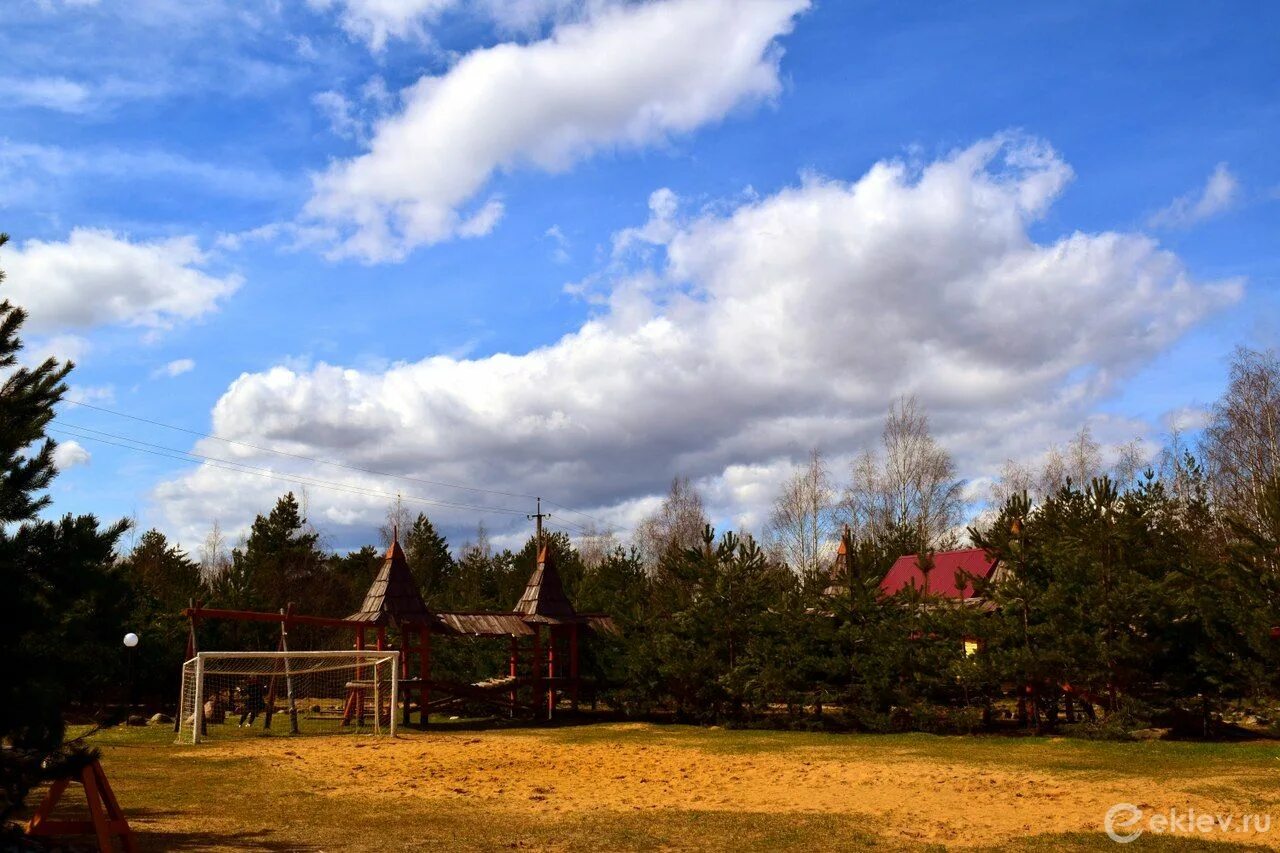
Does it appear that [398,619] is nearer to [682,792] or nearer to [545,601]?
[545,601]

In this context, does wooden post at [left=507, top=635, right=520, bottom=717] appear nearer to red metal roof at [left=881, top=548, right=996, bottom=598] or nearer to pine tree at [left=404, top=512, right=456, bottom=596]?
red metal roof at [left=881, top=548, right=996, bottom=598]

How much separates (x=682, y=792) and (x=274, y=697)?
51.7 feet

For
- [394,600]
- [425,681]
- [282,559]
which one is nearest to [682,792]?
[425,681]

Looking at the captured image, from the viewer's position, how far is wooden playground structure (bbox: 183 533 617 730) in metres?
26.0

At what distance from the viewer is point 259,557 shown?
5253 centimetres

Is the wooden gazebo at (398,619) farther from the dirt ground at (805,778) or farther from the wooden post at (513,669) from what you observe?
the dirt ground at (805,778)

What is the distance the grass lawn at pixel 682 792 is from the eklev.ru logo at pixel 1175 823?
170mm

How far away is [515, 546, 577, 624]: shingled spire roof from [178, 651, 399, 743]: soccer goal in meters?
3.99

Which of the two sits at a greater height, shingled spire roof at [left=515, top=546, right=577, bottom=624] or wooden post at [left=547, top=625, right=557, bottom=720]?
shingled spire roof at [left=515, top=546, right=577, bottom=624]

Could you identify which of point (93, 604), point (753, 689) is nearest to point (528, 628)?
point (753, 689)

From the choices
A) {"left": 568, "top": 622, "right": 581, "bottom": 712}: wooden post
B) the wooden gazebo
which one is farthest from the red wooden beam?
{"left": 568, "top": 622, "right": 581, "bottom": 712}: wooden post

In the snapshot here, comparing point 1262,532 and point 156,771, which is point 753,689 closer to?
point 1262,532

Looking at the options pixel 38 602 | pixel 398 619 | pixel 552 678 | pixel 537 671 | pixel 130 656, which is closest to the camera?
pixel 38 602

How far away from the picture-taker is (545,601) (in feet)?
92.8
